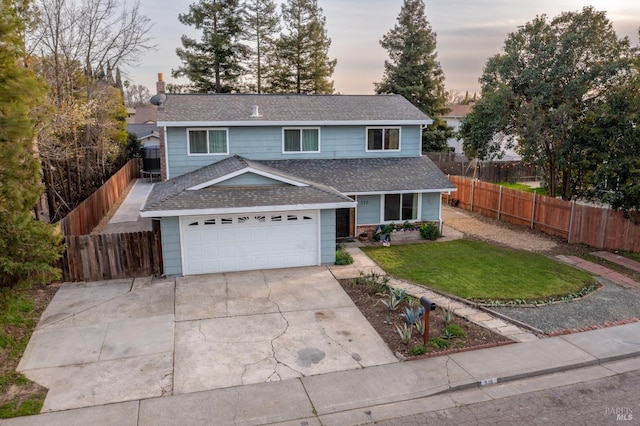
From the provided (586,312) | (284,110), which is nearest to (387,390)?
(586,312)

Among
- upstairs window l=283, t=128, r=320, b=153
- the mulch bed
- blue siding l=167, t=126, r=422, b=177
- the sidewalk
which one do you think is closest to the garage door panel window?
blue siding l=167, t=126, r=422, b=177

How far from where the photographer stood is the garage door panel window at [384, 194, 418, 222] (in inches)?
752

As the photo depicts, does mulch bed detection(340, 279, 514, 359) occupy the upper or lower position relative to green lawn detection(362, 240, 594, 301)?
lower

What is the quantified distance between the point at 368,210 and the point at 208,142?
735cm

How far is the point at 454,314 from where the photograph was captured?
11727 millimetres

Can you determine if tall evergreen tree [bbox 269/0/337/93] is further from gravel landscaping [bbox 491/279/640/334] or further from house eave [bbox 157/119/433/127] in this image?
gravel landscaping [bbox 491/279/640/334]

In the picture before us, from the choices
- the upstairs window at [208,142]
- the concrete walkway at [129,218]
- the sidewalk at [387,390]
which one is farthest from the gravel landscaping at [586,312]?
the concrete walkway at [129,218]

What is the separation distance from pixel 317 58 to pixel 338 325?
1459 inches

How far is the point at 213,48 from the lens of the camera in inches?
1665

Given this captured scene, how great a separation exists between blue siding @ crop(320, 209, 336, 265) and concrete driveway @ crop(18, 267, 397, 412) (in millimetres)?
1712

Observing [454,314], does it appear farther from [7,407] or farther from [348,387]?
[7,407]

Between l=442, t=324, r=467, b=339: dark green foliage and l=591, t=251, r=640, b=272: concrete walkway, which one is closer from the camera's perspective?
l=442, t=324, r=467, b=339: dark green foliage

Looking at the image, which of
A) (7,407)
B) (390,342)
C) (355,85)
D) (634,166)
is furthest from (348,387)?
(355,85)

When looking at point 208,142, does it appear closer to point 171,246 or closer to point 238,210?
point 238,210
